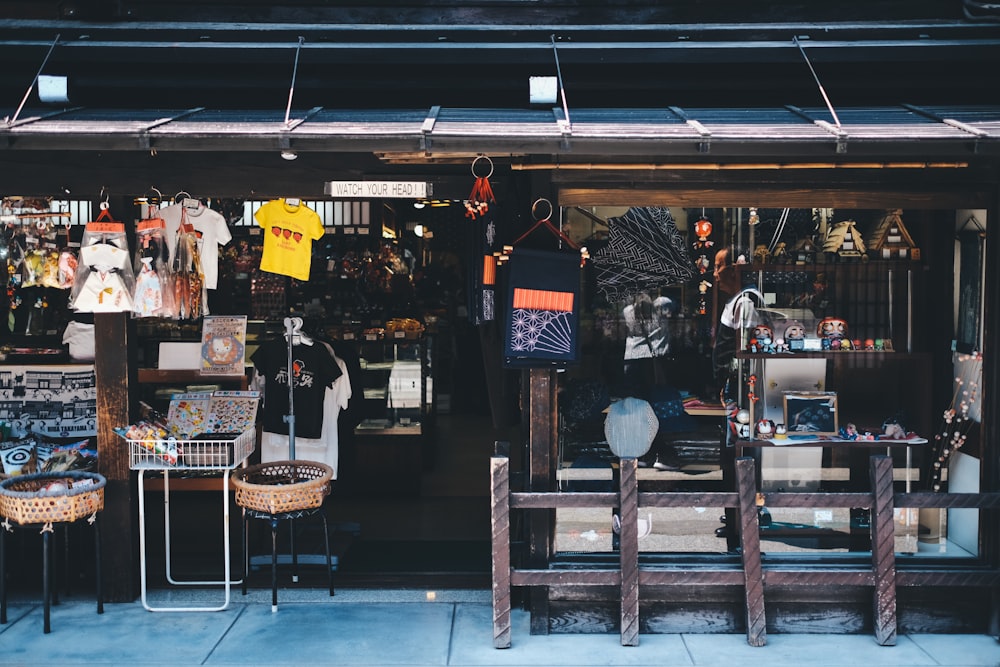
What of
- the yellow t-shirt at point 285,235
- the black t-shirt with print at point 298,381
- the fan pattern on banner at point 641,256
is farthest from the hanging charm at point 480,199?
the black t-shirt with print at point 298,381

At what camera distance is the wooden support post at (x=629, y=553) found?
630 centimetres

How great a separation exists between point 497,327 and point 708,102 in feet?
8.31

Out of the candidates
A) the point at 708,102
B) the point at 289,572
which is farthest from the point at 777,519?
the point at 289,572

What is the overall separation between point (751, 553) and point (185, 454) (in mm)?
4416

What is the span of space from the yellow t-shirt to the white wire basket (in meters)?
1.45

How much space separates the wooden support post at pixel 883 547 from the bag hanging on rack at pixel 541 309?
2.40 meters

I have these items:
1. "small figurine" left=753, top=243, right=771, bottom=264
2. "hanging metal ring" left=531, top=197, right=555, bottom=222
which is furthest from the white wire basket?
"small figurine" left=753, top=243, right=771, bottom=264

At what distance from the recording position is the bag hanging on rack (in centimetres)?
658

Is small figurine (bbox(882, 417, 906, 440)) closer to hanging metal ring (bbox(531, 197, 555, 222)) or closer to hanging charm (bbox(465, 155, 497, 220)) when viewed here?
hanging metal ring (bbox(531, 197, 555, 222))

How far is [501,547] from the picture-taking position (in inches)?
248

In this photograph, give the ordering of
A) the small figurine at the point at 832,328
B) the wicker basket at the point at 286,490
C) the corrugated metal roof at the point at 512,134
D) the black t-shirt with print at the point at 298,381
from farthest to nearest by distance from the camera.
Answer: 1. the black t-shirt with print at the point at 298,381
2. the small figurine at the point at 832,328
3. the wicker basket at the point at 286,490
4. the corrugated metal roof at the point at 512,134

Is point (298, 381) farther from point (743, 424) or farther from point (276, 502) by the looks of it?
point (743, 424)

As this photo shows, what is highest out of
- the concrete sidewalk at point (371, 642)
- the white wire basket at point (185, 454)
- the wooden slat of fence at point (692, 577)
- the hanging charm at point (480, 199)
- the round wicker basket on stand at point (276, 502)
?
the hanging charm at point (480, 199)

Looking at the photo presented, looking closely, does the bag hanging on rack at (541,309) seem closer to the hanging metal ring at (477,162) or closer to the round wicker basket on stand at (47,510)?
the hanging metal ring at (477,162)
